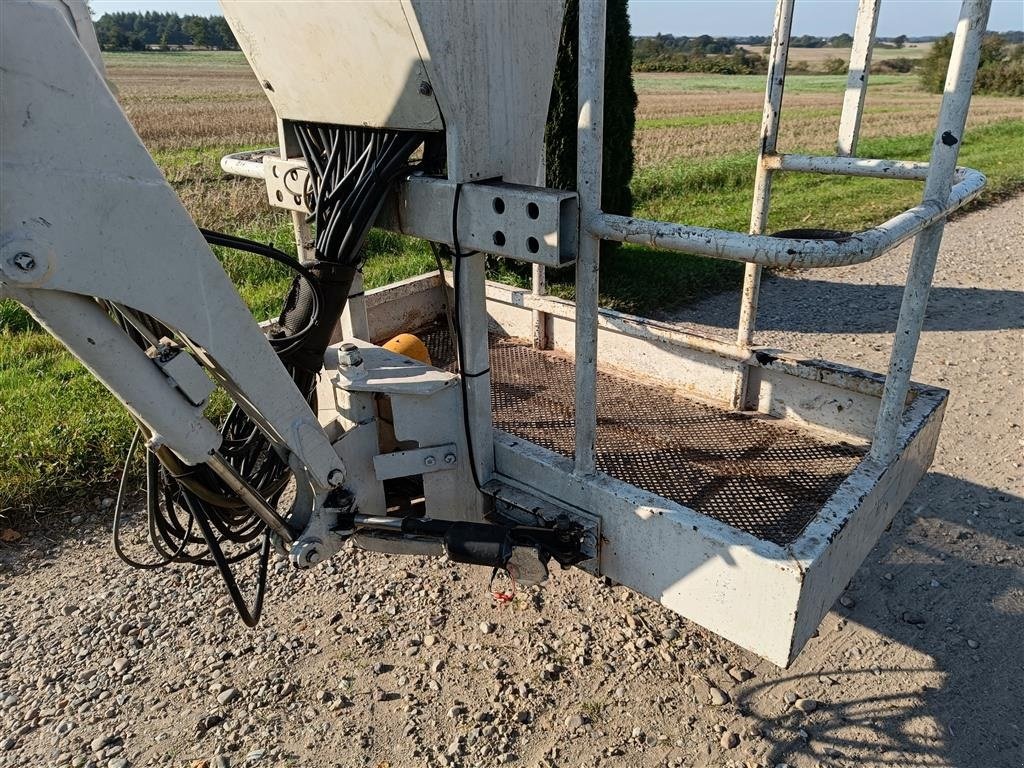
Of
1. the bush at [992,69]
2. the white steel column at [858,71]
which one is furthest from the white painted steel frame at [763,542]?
the bush at [992,69]

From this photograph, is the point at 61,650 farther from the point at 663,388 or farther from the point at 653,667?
the point at 663,388

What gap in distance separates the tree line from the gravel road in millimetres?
63599

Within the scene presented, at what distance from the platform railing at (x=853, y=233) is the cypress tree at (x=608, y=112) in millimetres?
3942

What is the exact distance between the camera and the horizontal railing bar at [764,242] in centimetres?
168

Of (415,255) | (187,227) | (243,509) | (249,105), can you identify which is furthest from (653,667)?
(249,105)

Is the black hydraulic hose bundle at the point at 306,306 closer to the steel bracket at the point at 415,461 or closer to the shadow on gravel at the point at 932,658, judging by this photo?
the steel bracket at the point at 415,461

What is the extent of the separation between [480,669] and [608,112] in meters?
5.54

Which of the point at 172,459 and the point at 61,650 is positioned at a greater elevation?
the point at 172,459

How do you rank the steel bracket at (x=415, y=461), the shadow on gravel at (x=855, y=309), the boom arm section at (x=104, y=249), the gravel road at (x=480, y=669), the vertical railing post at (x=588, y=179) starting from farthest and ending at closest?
the shadow on gravel at (x=855, y=309) → the gravel road at (x=480, y=669) → the steel bracket at (x=415, y=461) → the vertical railing post at (x=588, y=179) → the boom arm section at (x=104, y=249)

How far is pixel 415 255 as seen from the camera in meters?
6.81

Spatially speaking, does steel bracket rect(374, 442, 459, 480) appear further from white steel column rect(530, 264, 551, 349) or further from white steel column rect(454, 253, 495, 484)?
white steel column rect(530, 264, 551, 349)

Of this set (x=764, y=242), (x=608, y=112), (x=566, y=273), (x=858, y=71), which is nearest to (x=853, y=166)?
(x=858, y=71)

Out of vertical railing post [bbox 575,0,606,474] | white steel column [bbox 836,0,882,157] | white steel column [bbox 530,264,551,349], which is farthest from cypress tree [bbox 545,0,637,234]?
vertical railing post [bbox 575,0,606,474]

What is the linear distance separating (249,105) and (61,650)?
22.5m
